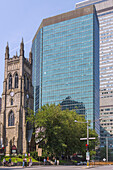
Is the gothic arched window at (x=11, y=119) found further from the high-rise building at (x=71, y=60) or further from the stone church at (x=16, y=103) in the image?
the high-rise building at (x=71, y=60)

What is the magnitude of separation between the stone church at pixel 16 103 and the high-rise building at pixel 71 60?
68411mm

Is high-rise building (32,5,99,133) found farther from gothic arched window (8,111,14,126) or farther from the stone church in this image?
gothic arched window (8,111,14,126)

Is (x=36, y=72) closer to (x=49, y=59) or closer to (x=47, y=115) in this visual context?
(x=49, y=59)

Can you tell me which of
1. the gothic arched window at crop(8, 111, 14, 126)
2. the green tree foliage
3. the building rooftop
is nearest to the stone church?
the gothic arched window at crop(8, 111, 14, 126)

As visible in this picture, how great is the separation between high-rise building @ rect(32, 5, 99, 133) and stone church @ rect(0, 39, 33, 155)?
68.4 m

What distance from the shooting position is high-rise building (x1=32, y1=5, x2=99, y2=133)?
151 meters

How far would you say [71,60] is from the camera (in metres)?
158

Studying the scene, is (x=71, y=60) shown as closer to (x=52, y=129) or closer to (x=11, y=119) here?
(x=11, y=119)

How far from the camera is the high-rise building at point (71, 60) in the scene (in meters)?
151

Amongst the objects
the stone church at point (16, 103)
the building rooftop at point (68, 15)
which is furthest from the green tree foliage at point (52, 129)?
the building rooftop at point (68, 15)

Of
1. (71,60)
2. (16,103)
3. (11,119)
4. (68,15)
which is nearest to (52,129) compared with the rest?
(16,103)

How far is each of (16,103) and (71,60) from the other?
3273 inches

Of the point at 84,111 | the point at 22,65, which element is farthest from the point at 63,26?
the point at 22,65

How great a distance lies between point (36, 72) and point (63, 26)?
35.0m
